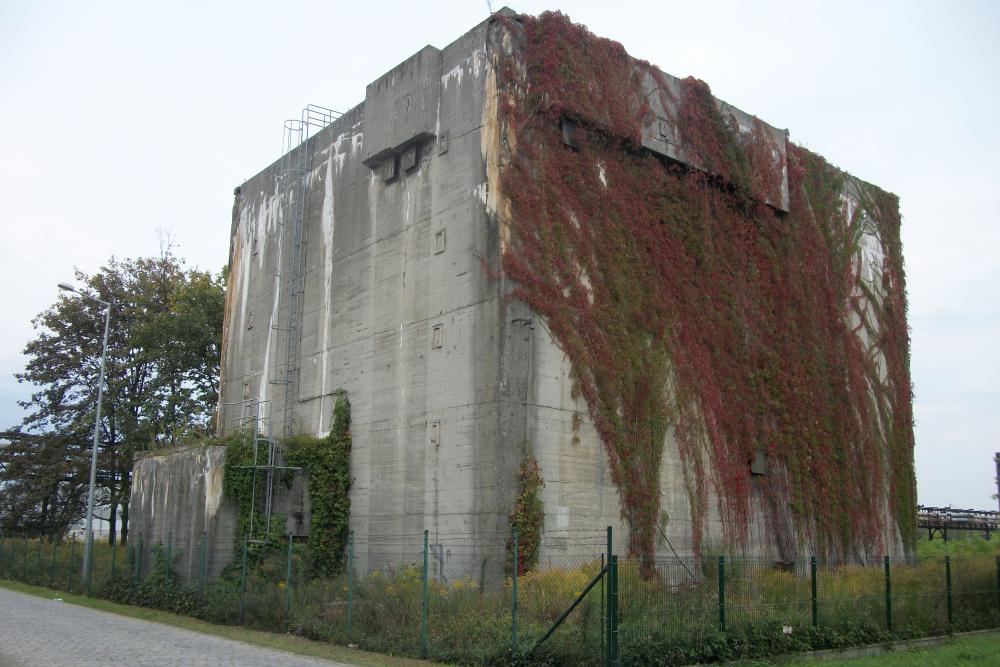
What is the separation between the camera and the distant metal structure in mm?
38281

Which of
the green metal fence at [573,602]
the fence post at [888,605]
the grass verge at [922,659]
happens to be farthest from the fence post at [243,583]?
the fence post at [888,605]

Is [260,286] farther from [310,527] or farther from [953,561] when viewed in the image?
[953,561]

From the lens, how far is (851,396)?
101ft

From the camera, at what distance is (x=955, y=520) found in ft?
133

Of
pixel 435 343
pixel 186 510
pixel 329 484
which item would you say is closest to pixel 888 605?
pixel 435 343

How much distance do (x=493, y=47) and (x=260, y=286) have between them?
1304 cm

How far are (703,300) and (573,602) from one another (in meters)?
12.2

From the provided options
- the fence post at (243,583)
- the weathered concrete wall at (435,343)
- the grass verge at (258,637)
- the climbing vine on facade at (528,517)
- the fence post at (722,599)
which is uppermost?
the weathered concrete wall at (435,343)

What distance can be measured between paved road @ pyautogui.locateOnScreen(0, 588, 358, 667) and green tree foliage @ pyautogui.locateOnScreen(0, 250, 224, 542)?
19677 millimetres

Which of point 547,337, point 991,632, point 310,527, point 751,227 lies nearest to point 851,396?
point 751,227

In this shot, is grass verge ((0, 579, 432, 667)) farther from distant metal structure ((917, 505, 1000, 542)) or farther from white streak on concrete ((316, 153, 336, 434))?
distant metal structure ((917, 505, 1000, 542))

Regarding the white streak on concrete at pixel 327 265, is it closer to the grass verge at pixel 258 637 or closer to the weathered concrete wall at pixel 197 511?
the weathered concrete wall at pixel 197 511

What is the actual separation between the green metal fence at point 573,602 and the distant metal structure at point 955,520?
15574 millimetres

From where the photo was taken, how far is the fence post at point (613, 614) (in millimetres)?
14344
